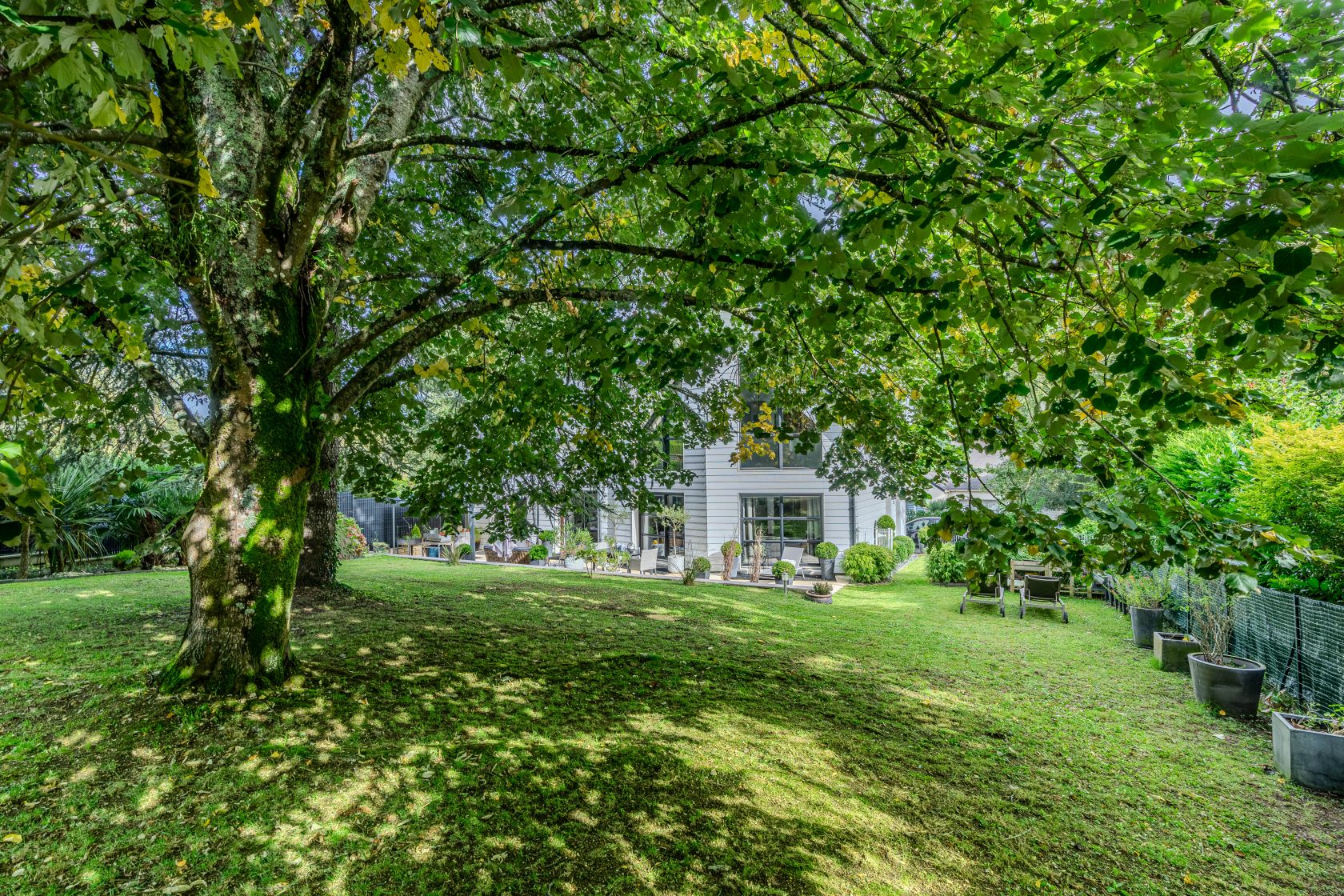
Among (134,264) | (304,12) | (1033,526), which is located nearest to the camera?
(1033,526)

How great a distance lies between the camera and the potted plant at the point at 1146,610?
934 centimetres

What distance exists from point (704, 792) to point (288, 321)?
471 centimetres

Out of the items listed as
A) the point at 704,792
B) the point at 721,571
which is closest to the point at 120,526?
the point at 721,571

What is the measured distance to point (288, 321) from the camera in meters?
4.59

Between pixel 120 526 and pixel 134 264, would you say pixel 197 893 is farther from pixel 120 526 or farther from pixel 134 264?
pixel 120 526

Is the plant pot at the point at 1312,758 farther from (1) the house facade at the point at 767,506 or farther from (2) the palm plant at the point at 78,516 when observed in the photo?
(2) the palm plant at the point at 78,516

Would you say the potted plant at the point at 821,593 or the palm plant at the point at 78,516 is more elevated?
the palm plant at the point at 78,516

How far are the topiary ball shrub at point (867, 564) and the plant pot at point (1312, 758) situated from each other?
487 inches

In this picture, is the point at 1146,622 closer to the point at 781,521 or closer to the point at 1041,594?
the point at 1041,594

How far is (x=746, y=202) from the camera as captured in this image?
341cm

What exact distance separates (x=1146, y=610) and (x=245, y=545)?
12.2 m

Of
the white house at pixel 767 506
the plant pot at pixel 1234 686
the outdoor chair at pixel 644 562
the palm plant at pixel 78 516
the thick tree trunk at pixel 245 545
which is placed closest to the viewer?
the thick tree trunk at pixel 245 545

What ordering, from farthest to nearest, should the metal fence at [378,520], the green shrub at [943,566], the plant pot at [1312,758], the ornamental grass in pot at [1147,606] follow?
the metal fence at [378,520] → the green shrub at [943,566] → the ornamental grass in pot at [1147,606] → the plant pot at [1312,758]

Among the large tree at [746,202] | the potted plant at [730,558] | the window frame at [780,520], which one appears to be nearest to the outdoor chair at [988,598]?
the window frame at [780,520]
